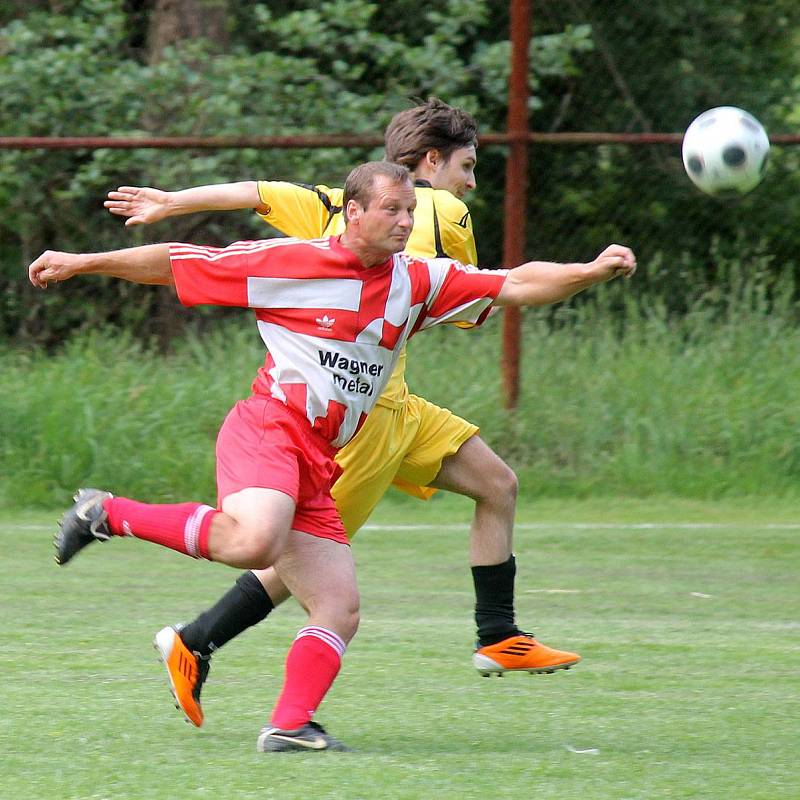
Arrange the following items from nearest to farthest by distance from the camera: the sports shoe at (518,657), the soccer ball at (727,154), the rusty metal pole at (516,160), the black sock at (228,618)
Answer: the black sock at (228,618)
the sports shoe at (518,657)
the soccer ball at (727,154)
the rusty metal pole at (516,160)

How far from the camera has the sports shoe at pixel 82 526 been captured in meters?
4.54

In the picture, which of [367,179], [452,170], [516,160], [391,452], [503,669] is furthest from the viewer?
[516,160]

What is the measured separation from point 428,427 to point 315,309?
35.6 inches

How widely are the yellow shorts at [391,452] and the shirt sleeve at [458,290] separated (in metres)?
0.54

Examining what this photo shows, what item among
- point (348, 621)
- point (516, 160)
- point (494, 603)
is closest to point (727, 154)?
point (494, 603)

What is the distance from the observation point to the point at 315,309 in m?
4.52

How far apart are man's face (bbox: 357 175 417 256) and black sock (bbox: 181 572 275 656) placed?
1.13 metres

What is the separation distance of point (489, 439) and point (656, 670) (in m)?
4.14

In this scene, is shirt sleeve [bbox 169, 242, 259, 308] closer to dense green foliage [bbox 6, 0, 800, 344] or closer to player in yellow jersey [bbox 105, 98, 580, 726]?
player in yellow jersey [bbox 105, 98, 580, 726]

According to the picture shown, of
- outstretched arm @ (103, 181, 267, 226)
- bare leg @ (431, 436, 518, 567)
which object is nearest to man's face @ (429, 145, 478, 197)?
outstretched arm @ (103, 181, 267, 226)

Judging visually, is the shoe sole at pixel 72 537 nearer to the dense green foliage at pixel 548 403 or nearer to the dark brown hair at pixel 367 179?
the dark brown hair at pixel 367 179

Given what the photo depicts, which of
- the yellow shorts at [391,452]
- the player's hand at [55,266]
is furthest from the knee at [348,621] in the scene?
the player's hand at [55,266]

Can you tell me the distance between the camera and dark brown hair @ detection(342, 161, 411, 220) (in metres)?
4.50

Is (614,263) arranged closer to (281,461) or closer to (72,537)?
(281,461)
